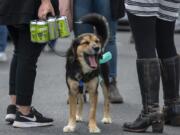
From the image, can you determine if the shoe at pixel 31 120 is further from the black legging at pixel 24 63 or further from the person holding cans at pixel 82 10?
the person holding cans at pixel 82 10

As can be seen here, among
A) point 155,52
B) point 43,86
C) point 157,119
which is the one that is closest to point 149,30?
→ point 155,52

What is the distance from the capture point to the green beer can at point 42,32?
5.49 m

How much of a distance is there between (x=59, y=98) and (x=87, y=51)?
6.37 feet

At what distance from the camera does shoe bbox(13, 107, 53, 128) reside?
5.78 metres

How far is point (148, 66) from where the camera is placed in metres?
5.38

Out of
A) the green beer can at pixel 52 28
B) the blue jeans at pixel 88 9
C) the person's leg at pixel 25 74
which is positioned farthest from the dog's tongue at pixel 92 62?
the blue jeans at pixel 88 9

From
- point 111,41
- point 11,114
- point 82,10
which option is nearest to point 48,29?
point 11,114

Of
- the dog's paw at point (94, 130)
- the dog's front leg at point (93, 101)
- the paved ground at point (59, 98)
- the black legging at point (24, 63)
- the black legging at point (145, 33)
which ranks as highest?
the black legging at point (145, 33)

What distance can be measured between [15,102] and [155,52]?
1394 mm

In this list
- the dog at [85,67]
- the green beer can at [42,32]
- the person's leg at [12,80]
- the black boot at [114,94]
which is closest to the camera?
the green beer can at [42,32]

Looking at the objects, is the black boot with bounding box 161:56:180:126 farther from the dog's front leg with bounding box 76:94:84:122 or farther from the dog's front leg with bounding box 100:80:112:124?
the dog's front leg with bounding box 76:94:84:122

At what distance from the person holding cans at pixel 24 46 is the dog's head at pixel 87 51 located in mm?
317

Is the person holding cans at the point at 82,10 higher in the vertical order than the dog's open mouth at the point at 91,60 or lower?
higher

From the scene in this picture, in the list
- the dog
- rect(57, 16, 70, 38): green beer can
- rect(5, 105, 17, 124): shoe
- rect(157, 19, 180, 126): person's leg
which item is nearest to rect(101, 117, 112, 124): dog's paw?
the dog
